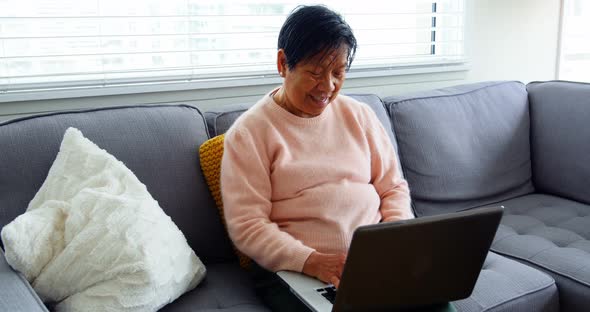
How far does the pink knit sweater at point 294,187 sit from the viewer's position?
4.75 ft

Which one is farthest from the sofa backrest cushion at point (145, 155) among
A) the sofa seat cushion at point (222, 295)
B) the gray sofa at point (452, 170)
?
the sofa seat cushion at point (222, 295)

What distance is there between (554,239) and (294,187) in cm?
88

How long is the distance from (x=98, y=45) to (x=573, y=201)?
1.70 metres

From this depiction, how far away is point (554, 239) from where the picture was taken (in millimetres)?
1879

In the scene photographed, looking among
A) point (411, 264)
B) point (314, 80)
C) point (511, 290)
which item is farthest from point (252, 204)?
point (511, 290)

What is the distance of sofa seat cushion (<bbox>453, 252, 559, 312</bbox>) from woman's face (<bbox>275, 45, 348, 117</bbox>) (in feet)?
1.90

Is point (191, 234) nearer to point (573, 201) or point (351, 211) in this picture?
point (351, 211)

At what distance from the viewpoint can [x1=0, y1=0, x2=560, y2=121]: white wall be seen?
8.04 feet

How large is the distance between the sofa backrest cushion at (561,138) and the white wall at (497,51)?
0.41 m

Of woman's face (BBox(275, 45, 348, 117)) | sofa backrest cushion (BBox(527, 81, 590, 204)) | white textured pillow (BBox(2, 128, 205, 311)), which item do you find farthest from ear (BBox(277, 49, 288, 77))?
sofa backrest cushion (BBox(527, 81, 590, 204))

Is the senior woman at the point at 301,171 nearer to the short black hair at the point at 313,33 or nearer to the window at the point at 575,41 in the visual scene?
the short black hair at the point at 313,33

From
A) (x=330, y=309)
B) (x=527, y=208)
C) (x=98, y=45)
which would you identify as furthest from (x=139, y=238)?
(x=527, y=208)

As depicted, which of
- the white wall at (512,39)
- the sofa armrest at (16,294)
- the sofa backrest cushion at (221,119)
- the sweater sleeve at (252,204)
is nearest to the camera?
the sofa armrest at (16,294)

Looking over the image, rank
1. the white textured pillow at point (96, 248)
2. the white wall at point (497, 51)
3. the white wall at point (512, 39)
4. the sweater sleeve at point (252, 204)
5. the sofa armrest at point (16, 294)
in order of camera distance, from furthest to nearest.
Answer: the white wall at point (512, 39) < the white wall at point (497, 51) < the sweater sleeve at point (252, 204) < the white textured pillow at point (96, 248) < the sofa armrest at point (16, 294)
